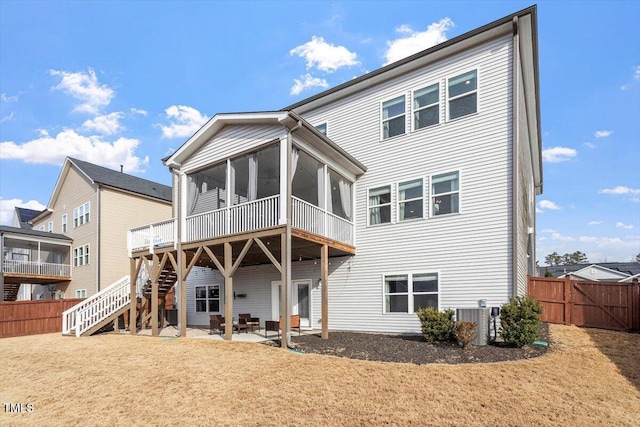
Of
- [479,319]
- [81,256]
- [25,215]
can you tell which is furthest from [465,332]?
[25,215]

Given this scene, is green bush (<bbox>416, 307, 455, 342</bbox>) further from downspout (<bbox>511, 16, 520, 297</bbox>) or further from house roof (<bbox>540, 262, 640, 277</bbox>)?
house roof (<bbox>540, 262, 640, 277</bbox>)

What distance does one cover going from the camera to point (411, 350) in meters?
9.28

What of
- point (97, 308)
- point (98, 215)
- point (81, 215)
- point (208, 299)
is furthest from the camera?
point (81, 215)

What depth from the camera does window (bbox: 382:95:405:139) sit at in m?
13.5

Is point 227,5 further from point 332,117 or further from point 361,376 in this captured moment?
point 361,376

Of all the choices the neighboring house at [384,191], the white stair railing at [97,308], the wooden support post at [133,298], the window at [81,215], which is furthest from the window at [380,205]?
the window at [81,215]

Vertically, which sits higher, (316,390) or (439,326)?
(439,326)

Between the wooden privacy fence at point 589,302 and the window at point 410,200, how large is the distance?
5403 mm

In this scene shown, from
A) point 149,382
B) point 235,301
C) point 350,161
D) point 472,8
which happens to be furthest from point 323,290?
point 472,8

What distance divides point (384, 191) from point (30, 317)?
52.8 feet

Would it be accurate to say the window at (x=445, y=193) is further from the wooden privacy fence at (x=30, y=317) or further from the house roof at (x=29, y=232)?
the house roof at (x=29, y=232)

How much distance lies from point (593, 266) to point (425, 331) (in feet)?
145

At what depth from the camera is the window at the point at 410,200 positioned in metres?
12.7

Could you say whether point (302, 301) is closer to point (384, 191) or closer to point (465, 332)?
point (384, 191)
